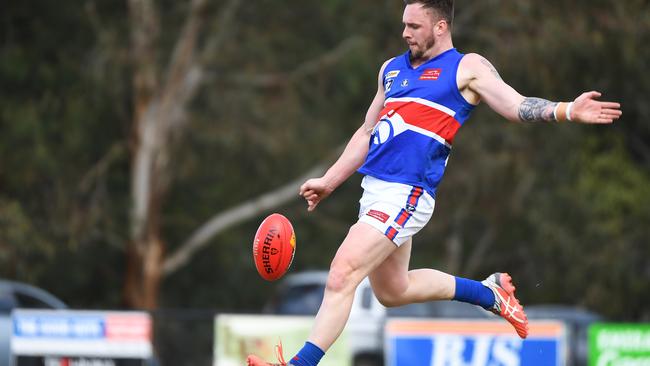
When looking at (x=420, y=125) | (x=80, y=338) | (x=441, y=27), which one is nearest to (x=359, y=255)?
(x=420, y=125)

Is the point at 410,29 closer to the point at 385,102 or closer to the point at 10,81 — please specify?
the point at 385,102

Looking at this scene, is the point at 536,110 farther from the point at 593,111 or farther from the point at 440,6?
the point at 440,6

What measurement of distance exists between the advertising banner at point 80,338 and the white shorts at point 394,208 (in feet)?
20.2

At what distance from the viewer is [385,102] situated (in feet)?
23.7

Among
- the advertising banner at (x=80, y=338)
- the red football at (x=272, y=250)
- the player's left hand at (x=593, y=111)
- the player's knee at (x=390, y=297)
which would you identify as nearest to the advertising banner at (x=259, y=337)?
the advertising banner at (x=80, y=338)

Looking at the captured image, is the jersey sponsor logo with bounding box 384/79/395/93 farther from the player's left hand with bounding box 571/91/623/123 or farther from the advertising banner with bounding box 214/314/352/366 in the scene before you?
the advertising banner with bounding box 214/314/352/366

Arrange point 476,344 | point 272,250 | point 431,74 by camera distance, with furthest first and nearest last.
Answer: point 476,344
point 272,250
point 431,74

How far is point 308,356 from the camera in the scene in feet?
22.1

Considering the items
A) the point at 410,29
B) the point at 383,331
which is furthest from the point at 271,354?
the point at 410,29

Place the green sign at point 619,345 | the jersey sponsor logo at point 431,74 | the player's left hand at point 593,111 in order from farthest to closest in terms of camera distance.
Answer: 1. the green sign at point 619,345
2. the jersey sponsor logo at point 431,74
3. the player's left hand at point 593,111

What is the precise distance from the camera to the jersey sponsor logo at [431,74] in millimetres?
7008

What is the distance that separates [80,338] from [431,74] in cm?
685

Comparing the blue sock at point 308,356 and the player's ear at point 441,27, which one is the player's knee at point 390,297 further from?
the player's ear at point 441,27

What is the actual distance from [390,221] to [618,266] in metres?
22.5
